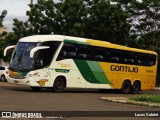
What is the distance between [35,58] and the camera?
24.7 metres

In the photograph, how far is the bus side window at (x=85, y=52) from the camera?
88.3 ft

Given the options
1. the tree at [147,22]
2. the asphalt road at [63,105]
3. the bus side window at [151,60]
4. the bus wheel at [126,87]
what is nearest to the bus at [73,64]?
the bus wheel at [126,87]

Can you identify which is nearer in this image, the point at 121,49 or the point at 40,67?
the point at 40,67

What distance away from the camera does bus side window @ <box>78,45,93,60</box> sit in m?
26.9

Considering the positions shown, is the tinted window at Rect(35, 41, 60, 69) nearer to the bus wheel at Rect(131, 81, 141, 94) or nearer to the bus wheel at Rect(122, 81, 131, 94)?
the bus wheel at Rect(122, 81, 131, 94)

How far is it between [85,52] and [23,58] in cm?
405

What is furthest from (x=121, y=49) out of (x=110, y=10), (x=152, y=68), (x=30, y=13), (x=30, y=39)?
(x=30, y=13)

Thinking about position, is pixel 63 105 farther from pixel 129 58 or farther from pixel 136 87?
pixel 136 87

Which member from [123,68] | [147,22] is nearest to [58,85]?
[123,68]

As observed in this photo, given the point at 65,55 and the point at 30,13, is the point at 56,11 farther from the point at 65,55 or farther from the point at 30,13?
the point at 65,55

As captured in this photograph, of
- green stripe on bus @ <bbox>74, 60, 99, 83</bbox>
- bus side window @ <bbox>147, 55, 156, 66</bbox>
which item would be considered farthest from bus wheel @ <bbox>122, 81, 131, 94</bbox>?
green stripe on bus @ <bbox>74, 60, 99, 83</bbox>

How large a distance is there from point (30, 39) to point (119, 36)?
17.3m

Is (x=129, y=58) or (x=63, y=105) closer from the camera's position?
(x=63, y=105)

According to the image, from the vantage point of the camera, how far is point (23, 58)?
25188 millimetres
